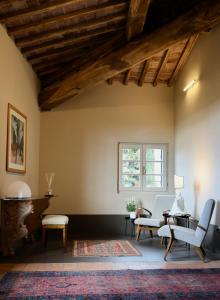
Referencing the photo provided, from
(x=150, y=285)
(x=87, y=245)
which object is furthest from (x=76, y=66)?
(x=150, y=285)

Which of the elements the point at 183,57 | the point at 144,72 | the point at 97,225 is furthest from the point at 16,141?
the point at 183,57

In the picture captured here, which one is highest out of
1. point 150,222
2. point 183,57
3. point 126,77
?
point 183,57

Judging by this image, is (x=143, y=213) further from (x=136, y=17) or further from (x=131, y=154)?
(x=136, y=17)

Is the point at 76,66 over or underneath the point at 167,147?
over

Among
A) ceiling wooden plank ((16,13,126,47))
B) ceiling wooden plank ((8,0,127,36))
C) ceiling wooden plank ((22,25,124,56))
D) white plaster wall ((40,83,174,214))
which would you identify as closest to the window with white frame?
white plaster wall ((40,83,174,214))

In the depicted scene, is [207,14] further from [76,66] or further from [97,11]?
[76,66]

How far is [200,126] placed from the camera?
6.66m

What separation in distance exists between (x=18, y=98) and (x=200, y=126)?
359 centimetres

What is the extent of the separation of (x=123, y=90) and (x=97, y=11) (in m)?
3.18

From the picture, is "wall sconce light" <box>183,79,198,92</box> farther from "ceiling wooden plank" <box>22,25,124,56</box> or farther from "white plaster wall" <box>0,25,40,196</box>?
"white plaster wall" <box>0,25,40,196</box>

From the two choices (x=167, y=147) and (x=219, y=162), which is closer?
(x=219, y=162)

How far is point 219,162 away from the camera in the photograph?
5758mm

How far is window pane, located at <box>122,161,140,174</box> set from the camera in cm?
824

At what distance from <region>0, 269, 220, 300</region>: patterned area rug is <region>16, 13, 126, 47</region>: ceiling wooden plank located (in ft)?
12.7
